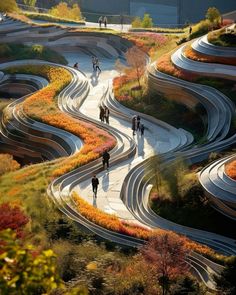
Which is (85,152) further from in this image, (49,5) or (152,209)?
(49,5)

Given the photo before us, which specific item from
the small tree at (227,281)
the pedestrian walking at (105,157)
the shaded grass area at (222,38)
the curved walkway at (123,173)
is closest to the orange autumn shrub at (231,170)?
the curved walkway at (123,173)

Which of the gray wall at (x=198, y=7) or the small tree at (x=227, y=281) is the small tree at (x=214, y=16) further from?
the gray wall at (x=198, y=7)

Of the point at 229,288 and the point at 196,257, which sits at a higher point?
the point at 229,288

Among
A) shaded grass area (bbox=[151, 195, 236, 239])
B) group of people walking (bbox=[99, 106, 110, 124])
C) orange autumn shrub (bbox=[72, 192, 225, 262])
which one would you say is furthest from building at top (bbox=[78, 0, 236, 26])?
orange autumn shrub (bbox=[72, 192, 225, 262])

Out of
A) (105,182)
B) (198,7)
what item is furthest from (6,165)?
(198,7)

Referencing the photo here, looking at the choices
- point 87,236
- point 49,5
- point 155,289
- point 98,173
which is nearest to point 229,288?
point 155,289

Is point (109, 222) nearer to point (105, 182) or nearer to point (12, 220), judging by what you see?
point (12, 220)

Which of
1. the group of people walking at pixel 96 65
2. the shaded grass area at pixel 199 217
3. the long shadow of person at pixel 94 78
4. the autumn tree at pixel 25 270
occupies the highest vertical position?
the autumn tree at pixel 25 270
